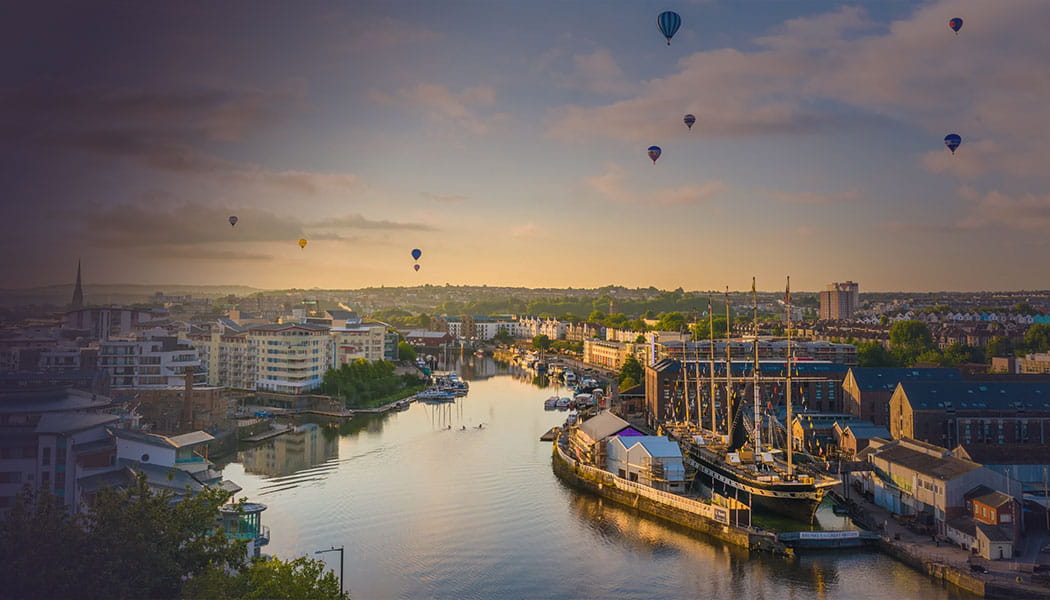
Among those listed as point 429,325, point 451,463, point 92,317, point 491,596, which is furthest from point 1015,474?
point 429,325

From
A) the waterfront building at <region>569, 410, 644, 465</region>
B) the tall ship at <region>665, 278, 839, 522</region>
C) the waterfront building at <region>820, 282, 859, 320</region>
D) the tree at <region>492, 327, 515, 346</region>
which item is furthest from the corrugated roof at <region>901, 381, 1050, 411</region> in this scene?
the waterfront building at <region>820, 282, 859, 320</region>

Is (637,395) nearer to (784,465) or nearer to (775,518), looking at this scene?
(784,465)

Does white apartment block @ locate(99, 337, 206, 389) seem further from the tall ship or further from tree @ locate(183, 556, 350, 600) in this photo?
tree @ locate(183, 556, 350, 600)

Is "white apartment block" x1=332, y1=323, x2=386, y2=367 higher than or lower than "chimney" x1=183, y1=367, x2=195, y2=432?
higher

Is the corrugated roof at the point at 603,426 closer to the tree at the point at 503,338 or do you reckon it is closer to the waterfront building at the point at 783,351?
the waterfront building at the point at 783,351

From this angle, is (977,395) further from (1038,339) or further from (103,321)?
(1038,339)

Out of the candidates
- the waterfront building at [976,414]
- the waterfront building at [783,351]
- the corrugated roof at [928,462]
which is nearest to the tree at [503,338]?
the waterfront building at [783,351]
